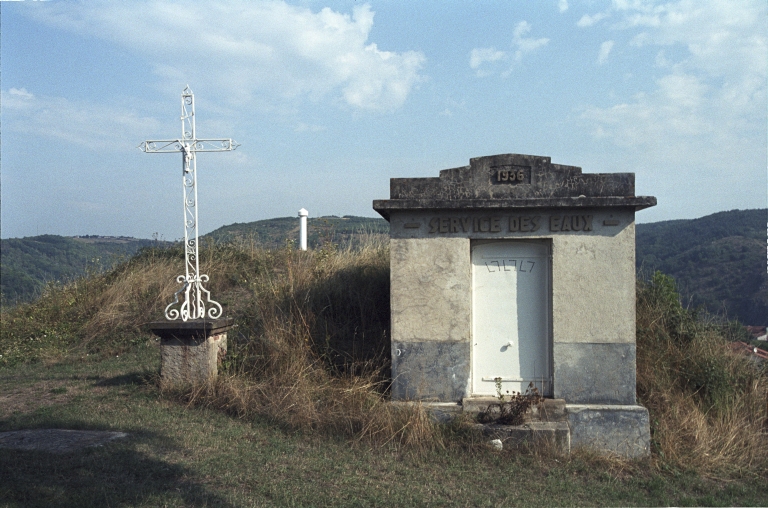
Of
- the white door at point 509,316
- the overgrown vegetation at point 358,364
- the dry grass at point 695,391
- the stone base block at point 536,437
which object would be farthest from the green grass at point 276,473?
the white door at point 509,316

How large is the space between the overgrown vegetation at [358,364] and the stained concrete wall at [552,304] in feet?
1.70

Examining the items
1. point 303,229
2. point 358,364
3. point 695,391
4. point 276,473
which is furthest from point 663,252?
point 276,473

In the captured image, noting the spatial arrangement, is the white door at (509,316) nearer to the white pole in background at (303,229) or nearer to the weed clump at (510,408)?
the weed clump at (510,408)

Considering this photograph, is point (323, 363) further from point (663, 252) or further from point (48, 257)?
point (48, 257)

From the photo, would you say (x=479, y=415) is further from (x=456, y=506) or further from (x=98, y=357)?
(x=98, y=357)

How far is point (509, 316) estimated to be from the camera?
663 centimetres

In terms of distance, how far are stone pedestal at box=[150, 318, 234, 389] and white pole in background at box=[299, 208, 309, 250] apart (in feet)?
23.7

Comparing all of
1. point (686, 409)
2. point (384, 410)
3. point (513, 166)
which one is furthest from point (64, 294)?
point (686, 409)

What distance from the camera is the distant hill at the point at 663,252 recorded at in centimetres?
1397

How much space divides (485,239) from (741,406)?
355cm

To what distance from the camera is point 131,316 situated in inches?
467

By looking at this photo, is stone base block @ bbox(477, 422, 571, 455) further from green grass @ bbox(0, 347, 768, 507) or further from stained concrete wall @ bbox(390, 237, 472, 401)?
stained concrete wall @ bbox(390, 237, 472, 401)

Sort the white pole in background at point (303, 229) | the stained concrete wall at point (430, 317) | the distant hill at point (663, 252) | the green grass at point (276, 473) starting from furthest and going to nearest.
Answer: the white pole in background at point (303, 229), the distant hill at point (663, 252), the stained concrete wall at point (430, 317), the green grass at point (276, 473)

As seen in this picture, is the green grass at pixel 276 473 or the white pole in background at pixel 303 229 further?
the white pole in background at pixel 303 229
